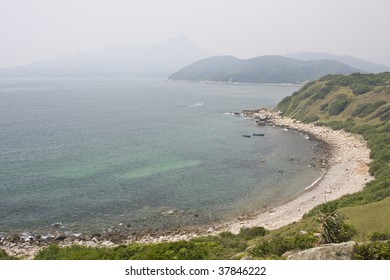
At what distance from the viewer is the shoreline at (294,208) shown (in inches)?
1500

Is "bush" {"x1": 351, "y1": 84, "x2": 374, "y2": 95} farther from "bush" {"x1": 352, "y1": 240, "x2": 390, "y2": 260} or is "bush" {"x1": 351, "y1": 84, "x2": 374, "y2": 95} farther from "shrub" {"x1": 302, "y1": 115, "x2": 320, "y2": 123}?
"bush" {"x1": 352, "y1": 240, "x2": 390, "y2": 260}

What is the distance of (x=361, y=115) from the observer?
95062mm

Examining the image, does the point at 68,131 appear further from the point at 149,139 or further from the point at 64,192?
the point at 64,192

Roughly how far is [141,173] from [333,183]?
33.6 m

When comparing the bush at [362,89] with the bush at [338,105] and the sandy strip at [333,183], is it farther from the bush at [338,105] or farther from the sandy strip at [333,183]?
the sandy strip at [333,183]

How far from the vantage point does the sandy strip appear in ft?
140

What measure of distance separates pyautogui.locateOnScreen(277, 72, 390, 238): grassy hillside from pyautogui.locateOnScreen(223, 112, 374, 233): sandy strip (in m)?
2.25

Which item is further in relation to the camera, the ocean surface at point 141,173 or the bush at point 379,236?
the ocean surface at point 141,173

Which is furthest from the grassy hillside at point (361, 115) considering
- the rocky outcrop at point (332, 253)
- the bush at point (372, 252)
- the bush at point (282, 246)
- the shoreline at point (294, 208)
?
the rocky outcrop at point (332, 253)

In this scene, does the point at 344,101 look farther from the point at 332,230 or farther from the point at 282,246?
the point at 282,246

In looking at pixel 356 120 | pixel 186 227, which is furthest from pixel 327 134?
pixel 186 227

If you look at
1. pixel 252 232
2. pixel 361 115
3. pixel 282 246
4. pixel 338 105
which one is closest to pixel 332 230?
pixel 282 246

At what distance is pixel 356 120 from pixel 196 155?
166ft

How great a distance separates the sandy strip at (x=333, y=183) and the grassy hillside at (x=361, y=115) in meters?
2.25
